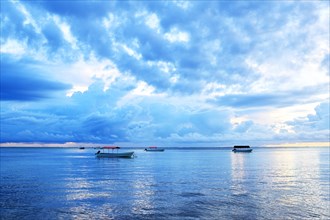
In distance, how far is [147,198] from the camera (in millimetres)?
38469

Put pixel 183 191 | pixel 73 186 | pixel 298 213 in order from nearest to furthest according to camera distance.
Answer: pixel 298 213 < pixel 183 191 < pixel 73 186

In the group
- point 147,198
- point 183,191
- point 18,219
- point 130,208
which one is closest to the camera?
point 18,219

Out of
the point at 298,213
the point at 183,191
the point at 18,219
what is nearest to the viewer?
the point at 18,219

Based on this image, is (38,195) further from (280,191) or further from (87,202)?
(280,191)

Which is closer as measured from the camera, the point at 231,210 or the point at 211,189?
the point at 231,210

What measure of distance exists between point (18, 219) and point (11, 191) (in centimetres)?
1677

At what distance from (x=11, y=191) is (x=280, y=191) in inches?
1442

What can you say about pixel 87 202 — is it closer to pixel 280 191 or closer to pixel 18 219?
pixel 18 219

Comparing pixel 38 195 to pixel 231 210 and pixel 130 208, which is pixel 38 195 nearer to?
pixel 130 208

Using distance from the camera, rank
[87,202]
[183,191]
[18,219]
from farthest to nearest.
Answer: [183,191], [87,202], [18,219]

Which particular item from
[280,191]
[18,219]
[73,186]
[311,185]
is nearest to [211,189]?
[280,191]

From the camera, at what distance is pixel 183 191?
141ft

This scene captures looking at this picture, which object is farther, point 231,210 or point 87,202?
point 87,202

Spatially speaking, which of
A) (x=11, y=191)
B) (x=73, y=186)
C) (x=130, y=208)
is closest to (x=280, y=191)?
(x=130, y=208)
